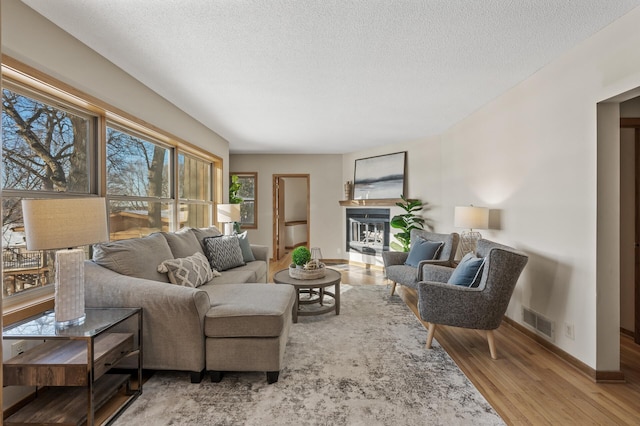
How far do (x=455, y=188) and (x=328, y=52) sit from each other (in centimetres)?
301

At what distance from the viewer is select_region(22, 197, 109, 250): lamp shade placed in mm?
1835

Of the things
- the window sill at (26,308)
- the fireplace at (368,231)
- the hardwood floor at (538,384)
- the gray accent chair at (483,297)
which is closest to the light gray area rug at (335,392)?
the hardwood floor at (538,384)

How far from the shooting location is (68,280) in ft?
6.75

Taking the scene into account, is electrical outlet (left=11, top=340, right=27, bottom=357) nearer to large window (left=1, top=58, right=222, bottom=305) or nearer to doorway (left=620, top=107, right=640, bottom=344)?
large window (left=1, top=58, right=222, bottom=305)

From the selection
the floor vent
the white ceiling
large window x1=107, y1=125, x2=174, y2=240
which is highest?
the white ceiling

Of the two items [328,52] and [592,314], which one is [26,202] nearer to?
[328,52]

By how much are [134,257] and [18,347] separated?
2.85 feet

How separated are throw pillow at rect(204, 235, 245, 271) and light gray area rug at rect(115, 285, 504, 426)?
1.30 meters

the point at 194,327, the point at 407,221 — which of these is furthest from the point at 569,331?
the point at 407,221

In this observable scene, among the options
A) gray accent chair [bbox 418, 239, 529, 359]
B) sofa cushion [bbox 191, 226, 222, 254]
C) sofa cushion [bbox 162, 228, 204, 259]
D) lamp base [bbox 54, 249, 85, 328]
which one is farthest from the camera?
sofa cushion [bbox 191, 226, 222, 254]

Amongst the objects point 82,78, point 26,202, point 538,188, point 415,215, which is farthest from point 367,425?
point 415,215

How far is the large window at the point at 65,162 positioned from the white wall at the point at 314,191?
298 cm

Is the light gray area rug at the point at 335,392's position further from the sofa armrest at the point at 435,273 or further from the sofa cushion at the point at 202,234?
Result: the sofa cushion at the point at 202,234

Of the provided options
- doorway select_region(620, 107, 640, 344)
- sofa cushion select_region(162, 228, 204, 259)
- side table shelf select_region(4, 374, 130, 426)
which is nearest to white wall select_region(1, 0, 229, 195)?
sofa cushion select_region(162, 228, 204, 259)
